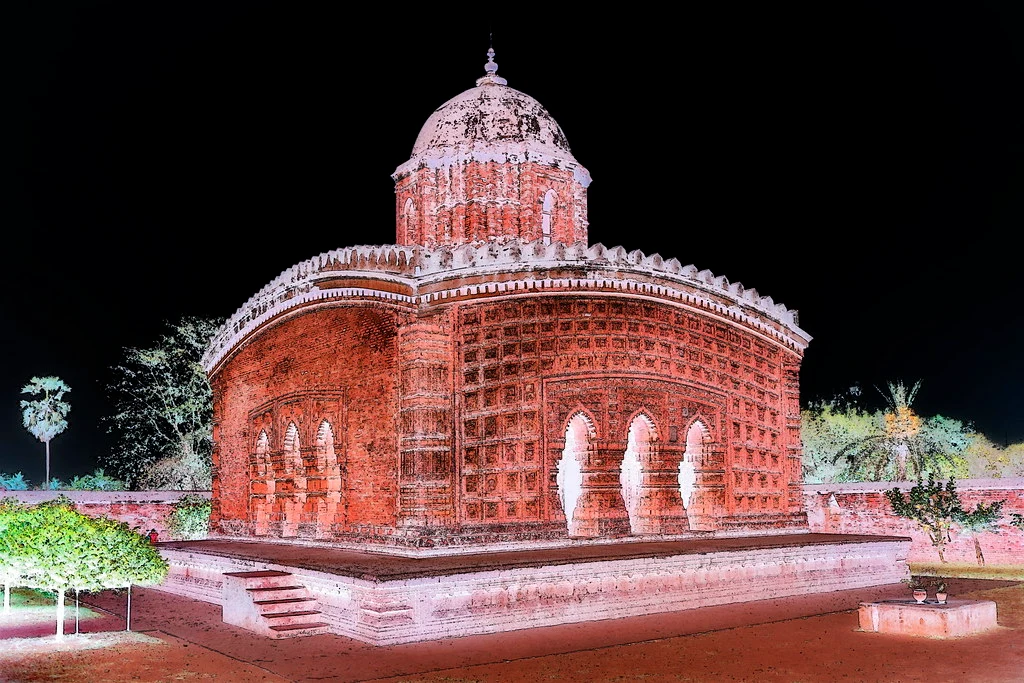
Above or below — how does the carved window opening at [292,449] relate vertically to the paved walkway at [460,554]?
above

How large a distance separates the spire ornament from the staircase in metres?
9.31

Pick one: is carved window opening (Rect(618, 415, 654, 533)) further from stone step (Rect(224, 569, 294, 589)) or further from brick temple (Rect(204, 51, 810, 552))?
stone step (Rect(224, 569, 294, 589))

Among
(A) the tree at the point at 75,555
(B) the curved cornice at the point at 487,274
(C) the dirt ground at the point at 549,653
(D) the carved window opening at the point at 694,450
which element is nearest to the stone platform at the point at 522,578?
(C) the dirt ground at the point at 549,653

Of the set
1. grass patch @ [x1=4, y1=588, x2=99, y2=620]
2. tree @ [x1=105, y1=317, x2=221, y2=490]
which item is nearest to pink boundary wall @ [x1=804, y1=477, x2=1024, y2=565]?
grass patch @ [x1=4, y1=588, x2=99, y2=620]

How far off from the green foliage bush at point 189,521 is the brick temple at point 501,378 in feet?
9.12

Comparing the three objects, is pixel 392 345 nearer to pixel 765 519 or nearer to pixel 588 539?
pixel 588 539

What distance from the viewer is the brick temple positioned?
12469 millimetres

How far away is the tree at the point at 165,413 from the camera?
91.1 ft

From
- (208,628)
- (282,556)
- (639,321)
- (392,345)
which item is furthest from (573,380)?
(208,628)

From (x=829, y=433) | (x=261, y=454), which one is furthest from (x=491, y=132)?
(x=829, y=433)

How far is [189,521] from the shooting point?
770 inches

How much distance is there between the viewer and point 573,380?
12922 millimetres

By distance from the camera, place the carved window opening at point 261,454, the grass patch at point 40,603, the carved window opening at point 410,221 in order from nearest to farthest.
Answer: the grass patch at point 40,603
the carved window opening at point 261,454
the carved window opening at point 410,221

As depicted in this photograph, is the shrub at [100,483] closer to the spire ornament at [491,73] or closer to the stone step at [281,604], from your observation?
the spire ornament at [491,73]
